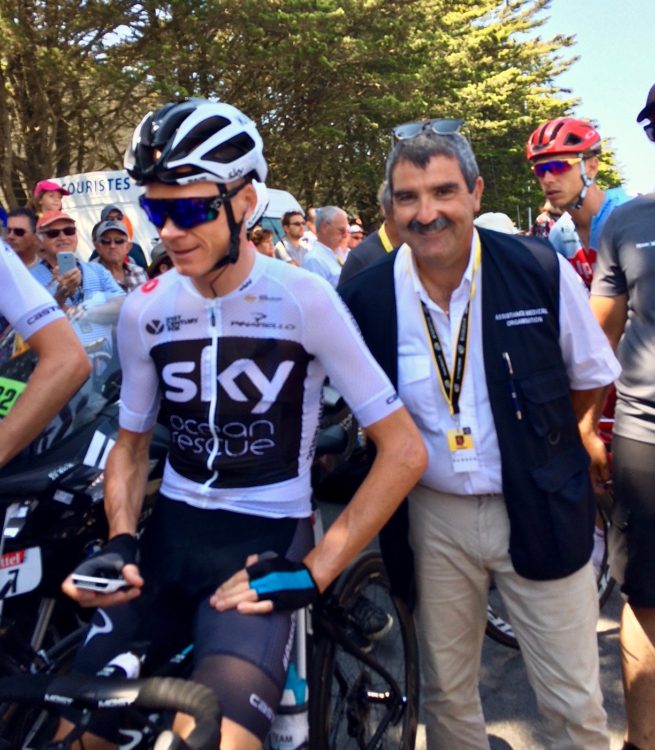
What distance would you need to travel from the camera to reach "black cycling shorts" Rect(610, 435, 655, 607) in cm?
290

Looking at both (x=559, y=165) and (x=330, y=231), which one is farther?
(x=330, y=231)

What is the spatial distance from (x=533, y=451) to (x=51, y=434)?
152 cm

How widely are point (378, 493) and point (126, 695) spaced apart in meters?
0.81

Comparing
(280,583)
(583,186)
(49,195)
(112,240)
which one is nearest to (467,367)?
(280,583)

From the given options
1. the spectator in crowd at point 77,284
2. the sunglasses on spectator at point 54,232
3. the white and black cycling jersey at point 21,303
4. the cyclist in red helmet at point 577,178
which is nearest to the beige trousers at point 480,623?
the white and black cycling jersey at point 21,303

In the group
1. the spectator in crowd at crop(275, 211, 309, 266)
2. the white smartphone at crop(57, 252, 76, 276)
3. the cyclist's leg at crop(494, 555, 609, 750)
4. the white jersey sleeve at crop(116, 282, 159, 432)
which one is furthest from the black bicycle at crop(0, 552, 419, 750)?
the spectator in crowd at crop(275, 211, 309, 266)

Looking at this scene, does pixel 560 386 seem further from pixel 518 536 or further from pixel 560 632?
pixel 560 632

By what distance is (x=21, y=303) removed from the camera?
91.9 inches

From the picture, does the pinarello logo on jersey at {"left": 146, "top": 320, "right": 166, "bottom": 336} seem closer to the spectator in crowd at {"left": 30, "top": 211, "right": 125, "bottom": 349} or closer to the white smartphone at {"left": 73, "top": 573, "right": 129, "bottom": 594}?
the white smartphone at {"left": 73, "top": 573, "right": 129, "bottom": 594}

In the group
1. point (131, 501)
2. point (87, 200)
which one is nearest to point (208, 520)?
point (131, 501)

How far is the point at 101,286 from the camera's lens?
5.74 meters

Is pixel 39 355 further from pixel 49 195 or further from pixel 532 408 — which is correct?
pixel 49 195

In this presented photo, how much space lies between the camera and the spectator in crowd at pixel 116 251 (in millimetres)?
7020

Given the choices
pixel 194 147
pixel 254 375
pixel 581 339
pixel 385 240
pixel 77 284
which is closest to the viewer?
pixel 194 147
